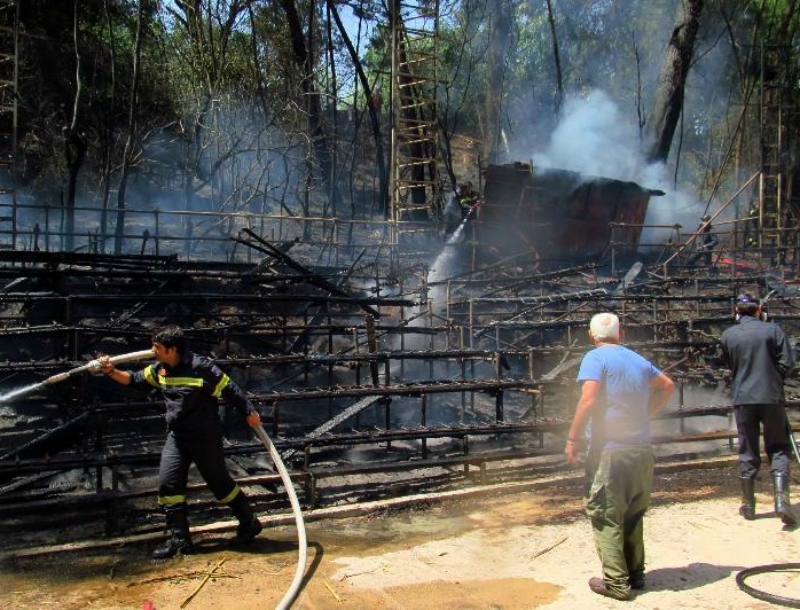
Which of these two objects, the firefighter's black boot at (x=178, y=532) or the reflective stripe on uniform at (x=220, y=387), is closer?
the firefighter's black boot at (x=178, y=532)

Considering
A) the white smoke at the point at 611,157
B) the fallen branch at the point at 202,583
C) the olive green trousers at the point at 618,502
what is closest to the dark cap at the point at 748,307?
the olive green trousers at the point at 618,502

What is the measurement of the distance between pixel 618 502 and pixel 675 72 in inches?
1023

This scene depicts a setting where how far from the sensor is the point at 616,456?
4.86 meters

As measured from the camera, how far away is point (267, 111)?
25781 millimetres

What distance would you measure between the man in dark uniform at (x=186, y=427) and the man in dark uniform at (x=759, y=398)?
14.2 ft

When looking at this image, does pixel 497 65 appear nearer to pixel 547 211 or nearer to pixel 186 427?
pixel 547 211

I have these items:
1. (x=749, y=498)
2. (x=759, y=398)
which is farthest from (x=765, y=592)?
(x=759, y=398)

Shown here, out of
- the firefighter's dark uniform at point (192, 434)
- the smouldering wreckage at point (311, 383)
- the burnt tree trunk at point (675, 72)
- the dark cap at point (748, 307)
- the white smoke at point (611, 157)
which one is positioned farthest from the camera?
the white smoke at point (611, 157)

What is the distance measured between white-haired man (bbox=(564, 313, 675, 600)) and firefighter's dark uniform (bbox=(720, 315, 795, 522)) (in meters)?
2.11

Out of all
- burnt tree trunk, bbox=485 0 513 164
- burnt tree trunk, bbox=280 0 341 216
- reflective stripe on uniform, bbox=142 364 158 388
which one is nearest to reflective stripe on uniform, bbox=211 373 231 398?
reflective stripe on uniform, bbox=142 364 158 388

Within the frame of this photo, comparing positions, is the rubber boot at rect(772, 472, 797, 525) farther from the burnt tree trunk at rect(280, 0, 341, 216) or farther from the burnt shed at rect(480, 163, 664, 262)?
the burnt tree trunk at rect(280, 0, 341, 216)

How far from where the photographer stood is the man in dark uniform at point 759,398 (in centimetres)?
650

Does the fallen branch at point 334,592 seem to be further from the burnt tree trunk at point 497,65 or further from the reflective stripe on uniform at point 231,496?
the burnt tree trunk at point 497,65

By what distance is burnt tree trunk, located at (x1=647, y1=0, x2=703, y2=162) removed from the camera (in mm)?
27016
